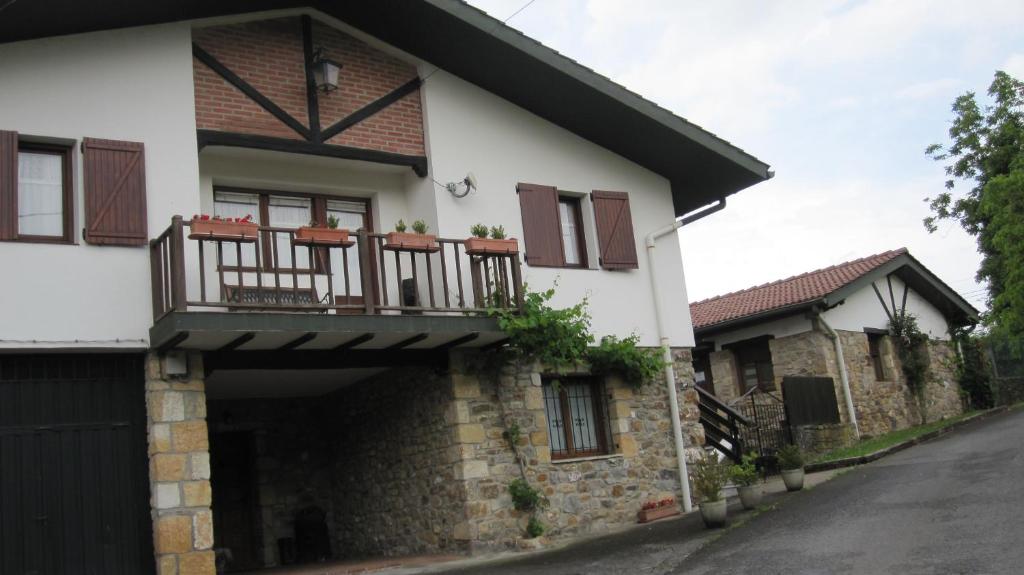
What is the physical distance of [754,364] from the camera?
19.2m

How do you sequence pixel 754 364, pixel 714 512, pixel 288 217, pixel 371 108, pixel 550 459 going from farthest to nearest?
pixel 754 364 < pixel 550 459 < pixel 371 108 < pixel 288 217 < pixel 714 512

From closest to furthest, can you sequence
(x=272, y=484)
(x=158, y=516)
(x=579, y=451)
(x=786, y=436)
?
(x=158, y=516) → (x=579, y=451) → (x=272, y=484) → (x=786, y=436)

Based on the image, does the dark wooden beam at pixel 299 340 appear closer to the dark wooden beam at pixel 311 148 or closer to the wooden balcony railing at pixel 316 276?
the wooden balcony railing at pixel 316 276

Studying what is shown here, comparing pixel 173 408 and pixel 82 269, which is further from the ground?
pixel 82 269

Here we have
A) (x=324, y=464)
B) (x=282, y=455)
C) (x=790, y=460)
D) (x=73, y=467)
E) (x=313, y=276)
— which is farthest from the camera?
(x=324, y=464)

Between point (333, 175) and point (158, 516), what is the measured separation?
4559mm

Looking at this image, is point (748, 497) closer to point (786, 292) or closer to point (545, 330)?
point (545, 330)

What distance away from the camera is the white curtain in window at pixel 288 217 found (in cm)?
1084

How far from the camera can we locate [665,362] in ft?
41.5

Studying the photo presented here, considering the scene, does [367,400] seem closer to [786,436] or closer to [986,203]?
[786,436]

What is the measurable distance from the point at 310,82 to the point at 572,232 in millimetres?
4099

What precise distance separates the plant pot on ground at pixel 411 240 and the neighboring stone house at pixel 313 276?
0.03 m

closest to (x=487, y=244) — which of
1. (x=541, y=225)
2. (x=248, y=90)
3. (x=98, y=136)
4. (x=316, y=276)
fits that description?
(x=541, y=225)

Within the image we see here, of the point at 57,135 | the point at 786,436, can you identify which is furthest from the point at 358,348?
the point at 786,436
